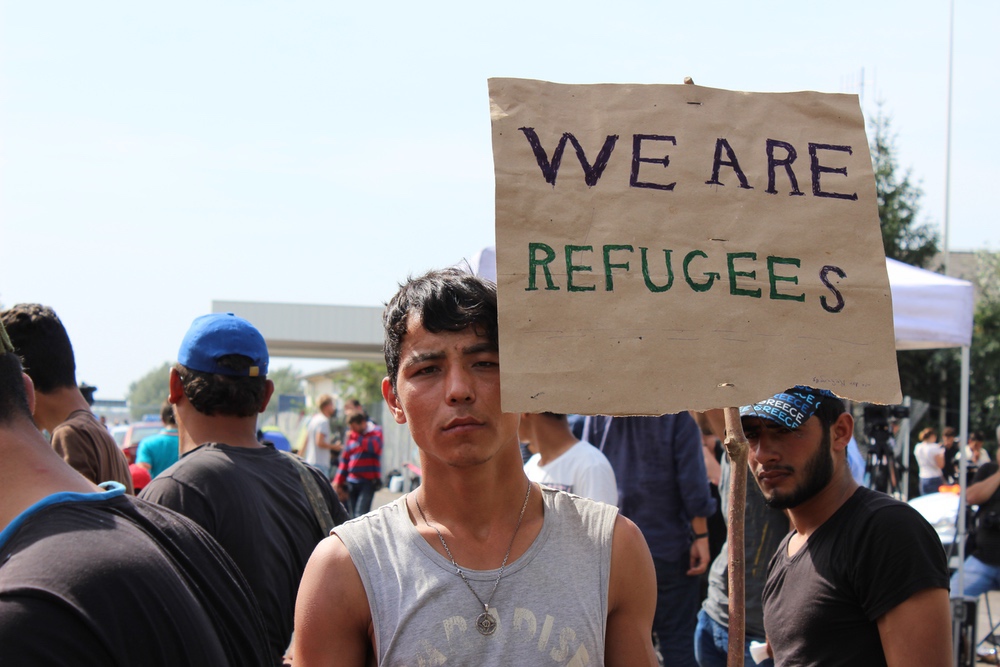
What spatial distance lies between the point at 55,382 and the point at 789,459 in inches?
105

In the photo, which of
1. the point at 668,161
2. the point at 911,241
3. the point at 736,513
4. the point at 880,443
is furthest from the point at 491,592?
the point at 911,241

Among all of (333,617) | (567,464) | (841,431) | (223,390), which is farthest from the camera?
(567,464)

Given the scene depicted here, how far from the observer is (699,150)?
83.7 inches

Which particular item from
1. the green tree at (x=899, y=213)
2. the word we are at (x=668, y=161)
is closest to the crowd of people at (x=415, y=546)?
the word we are at (x=668, y=161)

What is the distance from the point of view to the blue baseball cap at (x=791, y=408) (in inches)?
118

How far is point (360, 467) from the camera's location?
1307 centimetres

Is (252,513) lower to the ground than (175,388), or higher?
lower

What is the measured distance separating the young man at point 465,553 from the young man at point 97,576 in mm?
191

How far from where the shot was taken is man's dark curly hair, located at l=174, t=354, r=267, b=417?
3.44m

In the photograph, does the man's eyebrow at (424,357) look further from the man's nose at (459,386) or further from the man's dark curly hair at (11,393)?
the man's dark curly hair at (11,393)

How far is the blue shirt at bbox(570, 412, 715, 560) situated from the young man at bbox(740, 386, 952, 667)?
2497 millimetres

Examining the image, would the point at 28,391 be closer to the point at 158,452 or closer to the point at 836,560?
the point at 836,560

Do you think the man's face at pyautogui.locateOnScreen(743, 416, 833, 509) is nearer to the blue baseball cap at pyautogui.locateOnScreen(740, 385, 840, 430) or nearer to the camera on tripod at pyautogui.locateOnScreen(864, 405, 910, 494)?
the blue baseball cap at pyautogui.locateOnScreen(740, 385, 840, 430)

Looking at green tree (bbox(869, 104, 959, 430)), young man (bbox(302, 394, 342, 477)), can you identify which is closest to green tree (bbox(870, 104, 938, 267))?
green tree (bbox(869, 104, 959, 430))
